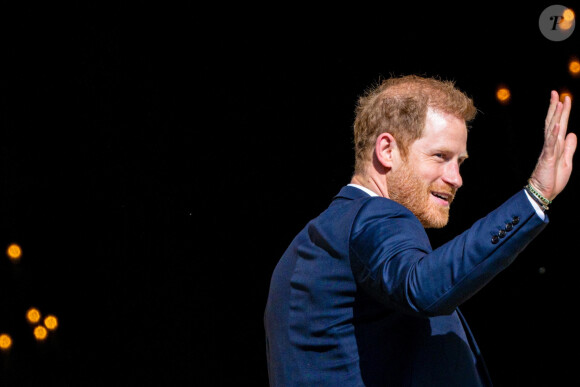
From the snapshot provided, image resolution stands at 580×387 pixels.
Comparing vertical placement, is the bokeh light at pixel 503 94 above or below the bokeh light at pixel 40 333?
above

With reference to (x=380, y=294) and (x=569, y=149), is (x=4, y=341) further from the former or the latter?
(x=569, y=149)

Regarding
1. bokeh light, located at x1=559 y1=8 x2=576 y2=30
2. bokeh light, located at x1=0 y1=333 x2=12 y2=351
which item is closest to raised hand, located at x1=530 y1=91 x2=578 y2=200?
bokeh light, located at x1=559 y1=8 x2=576 y2=30

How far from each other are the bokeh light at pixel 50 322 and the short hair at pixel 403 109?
1.92 m

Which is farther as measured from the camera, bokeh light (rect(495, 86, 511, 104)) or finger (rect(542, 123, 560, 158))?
bokeh light (rect(495, 86, 511, 104))

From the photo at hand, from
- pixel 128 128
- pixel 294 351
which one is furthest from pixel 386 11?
pixel 294 351

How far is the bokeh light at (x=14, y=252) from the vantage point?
3137mm

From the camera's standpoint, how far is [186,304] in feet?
10.8

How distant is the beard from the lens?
5.02 ft

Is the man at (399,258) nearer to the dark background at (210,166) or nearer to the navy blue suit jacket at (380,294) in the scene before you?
the navy blue suit jacket at (380,294)

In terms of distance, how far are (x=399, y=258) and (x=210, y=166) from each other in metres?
2.11

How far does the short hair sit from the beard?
0.04 m

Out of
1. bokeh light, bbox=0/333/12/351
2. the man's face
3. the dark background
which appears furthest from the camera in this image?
bokeh light, bbox=0/333/12/351

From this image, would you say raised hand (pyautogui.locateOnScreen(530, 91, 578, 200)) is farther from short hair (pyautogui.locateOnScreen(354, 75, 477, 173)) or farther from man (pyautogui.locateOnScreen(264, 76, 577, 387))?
short hair (pyautogui.locateOnScreen(354, 75, 477, 173))

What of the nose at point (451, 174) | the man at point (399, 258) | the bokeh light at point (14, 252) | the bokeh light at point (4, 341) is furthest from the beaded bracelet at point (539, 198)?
the bokeh light at point (4, 341)
